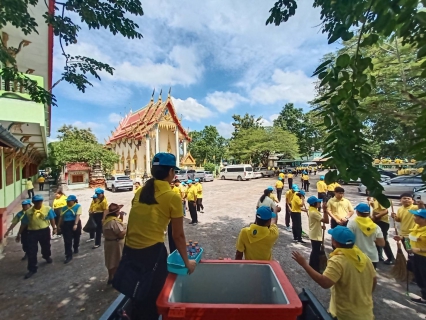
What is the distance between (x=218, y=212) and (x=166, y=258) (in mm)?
8948

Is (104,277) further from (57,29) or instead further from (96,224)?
(57,29)

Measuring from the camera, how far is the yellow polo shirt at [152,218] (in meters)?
1.76

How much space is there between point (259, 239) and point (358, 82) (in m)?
2.17

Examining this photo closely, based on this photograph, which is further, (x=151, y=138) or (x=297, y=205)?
(x=151, y=138)

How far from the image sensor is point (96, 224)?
21.0ft

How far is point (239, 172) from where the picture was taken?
28344 mm

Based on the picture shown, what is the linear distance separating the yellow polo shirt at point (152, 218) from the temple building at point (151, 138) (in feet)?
90.4

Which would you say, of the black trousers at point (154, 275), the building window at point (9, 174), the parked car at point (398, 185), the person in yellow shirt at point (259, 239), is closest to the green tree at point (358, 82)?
the black trousers at point (154, 275)

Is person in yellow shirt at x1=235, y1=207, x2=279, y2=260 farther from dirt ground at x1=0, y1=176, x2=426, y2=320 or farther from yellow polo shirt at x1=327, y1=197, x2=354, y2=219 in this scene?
yellow polo shirt at x1=327, y1=197, x2=354, y2=219

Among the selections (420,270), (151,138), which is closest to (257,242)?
(420,270)

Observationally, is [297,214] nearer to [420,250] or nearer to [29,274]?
[420,250]

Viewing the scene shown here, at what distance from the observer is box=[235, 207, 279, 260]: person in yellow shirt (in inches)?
117

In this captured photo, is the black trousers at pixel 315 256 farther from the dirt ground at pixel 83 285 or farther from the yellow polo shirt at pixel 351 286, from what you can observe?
the yellow polo shirt at pixel 351 286

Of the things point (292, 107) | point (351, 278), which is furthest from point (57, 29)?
point (292, 107)
